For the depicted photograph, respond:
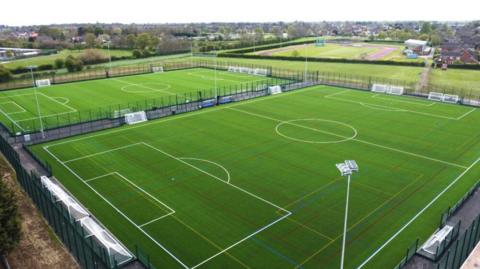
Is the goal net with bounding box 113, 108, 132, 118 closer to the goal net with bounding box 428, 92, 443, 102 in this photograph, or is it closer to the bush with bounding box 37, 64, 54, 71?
the goal net with bounding box 428, 92, 443, 102

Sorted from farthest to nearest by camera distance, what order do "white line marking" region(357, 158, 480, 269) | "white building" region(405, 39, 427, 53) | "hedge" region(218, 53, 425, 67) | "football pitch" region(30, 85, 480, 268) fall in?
1. "white building" region(405, 39, 427, 53)
2. "hedge" region(218, 53, 425, 67)
3. "football pitch" region(30, 85, 480, 268)
4. "white line marking" region(357, 158, 480, 269)

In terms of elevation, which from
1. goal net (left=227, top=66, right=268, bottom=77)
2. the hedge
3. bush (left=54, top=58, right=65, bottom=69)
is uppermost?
bush (left=54, top=58, right=65, bottom=69)

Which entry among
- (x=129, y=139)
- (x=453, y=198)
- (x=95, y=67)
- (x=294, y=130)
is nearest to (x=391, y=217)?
(x=453, y=198)

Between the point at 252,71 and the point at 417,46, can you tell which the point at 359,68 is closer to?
the point at 252,71

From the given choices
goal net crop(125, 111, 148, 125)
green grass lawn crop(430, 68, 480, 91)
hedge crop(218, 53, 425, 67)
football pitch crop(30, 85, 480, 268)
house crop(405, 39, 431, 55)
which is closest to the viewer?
football pitch crop(30, 85, 480, 268)

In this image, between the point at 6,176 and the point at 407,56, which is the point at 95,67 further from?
the point at 407,56

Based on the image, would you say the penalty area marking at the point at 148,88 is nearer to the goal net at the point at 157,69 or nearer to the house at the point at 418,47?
the goal net at the point at 157,69

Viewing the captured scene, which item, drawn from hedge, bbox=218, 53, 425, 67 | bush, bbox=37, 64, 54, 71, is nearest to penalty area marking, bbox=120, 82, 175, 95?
bush, bbox=37, 64, 54, 71
